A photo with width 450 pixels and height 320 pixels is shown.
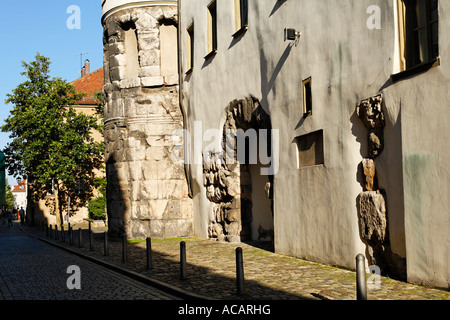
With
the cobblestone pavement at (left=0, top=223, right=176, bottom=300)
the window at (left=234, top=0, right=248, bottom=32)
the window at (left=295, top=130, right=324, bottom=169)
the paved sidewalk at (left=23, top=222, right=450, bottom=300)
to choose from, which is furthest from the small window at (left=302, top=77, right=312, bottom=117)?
the cobblestone pavement at (left=0, top=223, right=176, bottom=300)

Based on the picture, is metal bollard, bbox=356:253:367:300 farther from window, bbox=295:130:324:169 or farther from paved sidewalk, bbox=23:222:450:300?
window, bbox=295:130:324:169

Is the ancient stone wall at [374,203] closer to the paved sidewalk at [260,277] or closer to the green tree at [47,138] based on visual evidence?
the paved sidewalk at [260,277]

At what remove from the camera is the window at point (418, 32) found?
26.7 ft

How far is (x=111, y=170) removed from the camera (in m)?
19.6

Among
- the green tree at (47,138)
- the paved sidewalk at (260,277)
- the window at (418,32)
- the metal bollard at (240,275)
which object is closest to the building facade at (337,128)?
the window at (418,32)

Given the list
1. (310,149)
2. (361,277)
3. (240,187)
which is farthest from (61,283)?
(240,187)

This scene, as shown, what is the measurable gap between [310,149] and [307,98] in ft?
3.47

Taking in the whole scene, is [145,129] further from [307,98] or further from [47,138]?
[47,138]

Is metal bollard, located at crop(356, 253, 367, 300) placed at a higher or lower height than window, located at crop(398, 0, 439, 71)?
lower

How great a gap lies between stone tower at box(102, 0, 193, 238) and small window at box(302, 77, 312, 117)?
826cm

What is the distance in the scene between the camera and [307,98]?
1145 centimetres

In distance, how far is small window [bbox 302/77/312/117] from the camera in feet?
37.1

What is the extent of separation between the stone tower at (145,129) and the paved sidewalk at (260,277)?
405 cm
